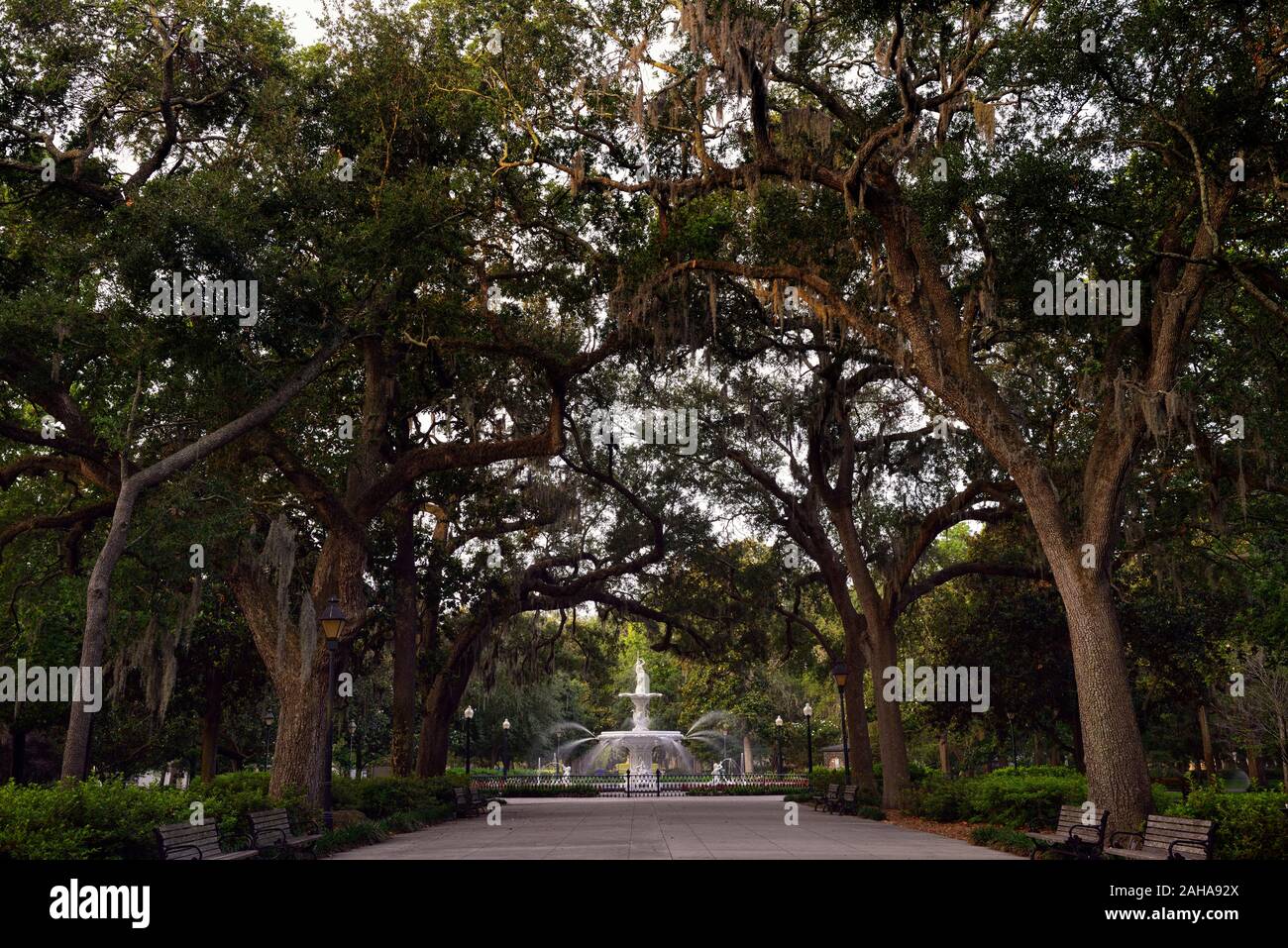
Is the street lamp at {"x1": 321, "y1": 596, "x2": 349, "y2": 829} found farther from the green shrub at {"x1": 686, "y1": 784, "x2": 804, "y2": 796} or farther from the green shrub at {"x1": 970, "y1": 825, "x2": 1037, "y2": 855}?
the green shrub at {"x1": 686, "y1": 784, "x2": 804, "y2": 796}

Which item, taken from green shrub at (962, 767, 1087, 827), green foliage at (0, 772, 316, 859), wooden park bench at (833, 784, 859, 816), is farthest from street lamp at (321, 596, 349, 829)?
wooden park bench at (833, 784, 859, 816)

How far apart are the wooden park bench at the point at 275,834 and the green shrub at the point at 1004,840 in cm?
977

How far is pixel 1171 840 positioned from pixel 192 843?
36.6 ft

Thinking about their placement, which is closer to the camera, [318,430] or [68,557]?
[68,557]

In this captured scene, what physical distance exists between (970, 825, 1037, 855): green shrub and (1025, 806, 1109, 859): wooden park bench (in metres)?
0.15

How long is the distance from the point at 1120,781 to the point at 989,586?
1548 centimetres

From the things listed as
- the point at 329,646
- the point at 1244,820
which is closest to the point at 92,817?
the point at 329,646

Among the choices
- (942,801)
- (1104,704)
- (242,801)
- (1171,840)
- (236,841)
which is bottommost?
(942,801)

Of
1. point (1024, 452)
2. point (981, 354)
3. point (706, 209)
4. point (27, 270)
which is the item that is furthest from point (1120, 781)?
point (27, 270)

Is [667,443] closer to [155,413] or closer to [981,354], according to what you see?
[981,354]

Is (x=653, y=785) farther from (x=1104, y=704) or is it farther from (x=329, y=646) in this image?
(x=1104, y=704)

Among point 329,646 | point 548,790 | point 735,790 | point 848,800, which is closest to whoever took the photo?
point 329,646

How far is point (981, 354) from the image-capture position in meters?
19.2

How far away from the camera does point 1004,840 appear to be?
44.2 ft
